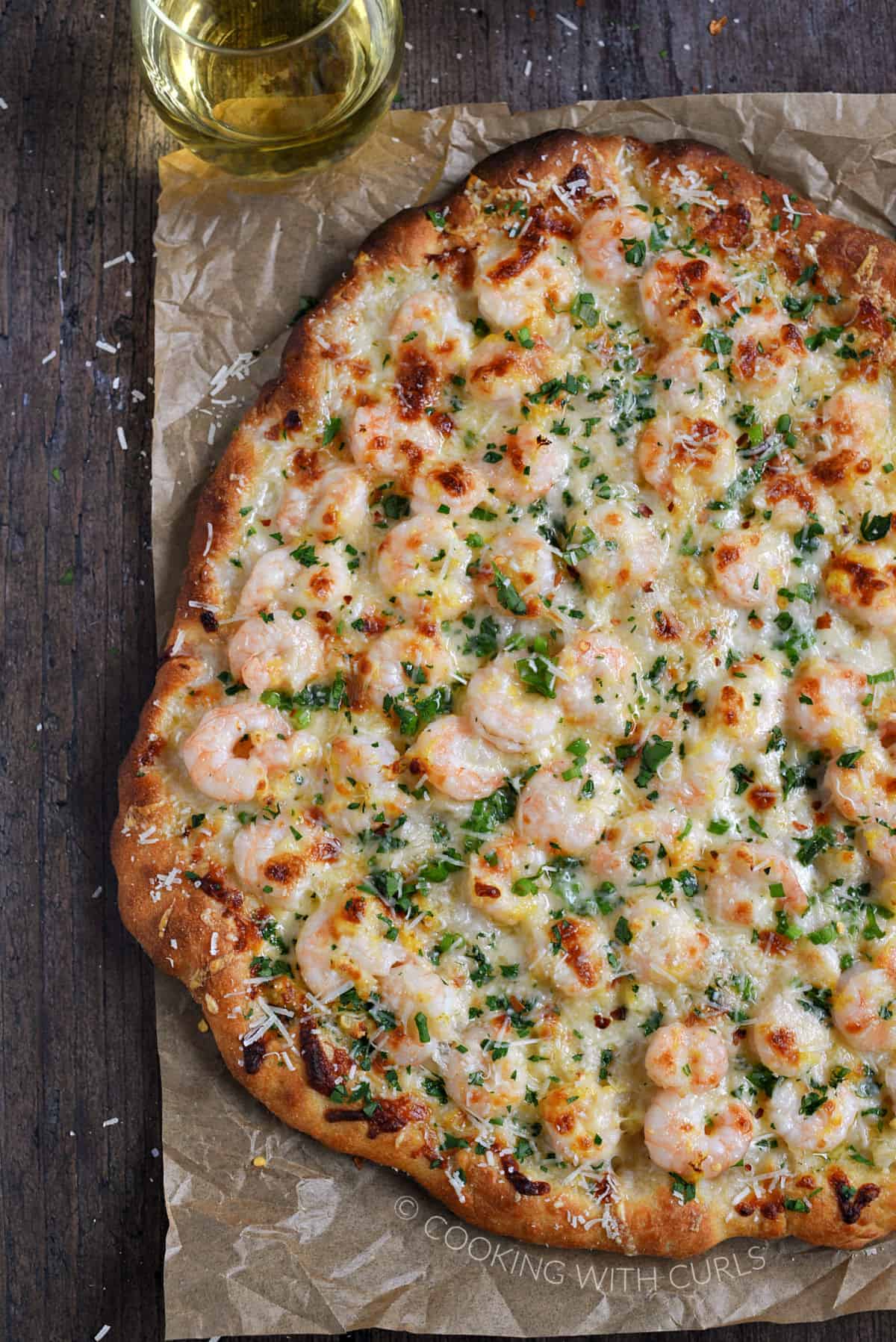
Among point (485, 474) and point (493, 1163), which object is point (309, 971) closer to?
point (493, 1163)

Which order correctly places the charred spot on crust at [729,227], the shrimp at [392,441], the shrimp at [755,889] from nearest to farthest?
the shrimp at [755,889], the shrimp at [392,441], the charred spot on crust at [729,227]

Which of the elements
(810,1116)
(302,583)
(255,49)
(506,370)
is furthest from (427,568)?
(810,1116)

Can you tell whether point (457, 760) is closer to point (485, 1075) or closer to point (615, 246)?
point (485, 1075)

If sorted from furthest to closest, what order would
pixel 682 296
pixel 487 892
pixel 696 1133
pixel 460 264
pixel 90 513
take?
pixel 90 513 < pixel 460 264 < pixel 682 296 < pixel 487 892 < pixel 696 1133

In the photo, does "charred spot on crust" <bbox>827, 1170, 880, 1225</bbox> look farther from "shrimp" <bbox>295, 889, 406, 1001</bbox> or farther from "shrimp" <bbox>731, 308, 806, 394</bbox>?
"shrimp" <bbox>731, 308, 806, 394</bbox>

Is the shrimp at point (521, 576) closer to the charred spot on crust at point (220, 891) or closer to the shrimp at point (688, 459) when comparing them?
the shrimp at point (688, 459)

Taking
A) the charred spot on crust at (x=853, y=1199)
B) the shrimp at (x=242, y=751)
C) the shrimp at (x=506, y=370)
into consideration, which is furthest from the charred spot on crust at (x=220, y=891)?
the charred spot on crust at (x=853, y=1199)
